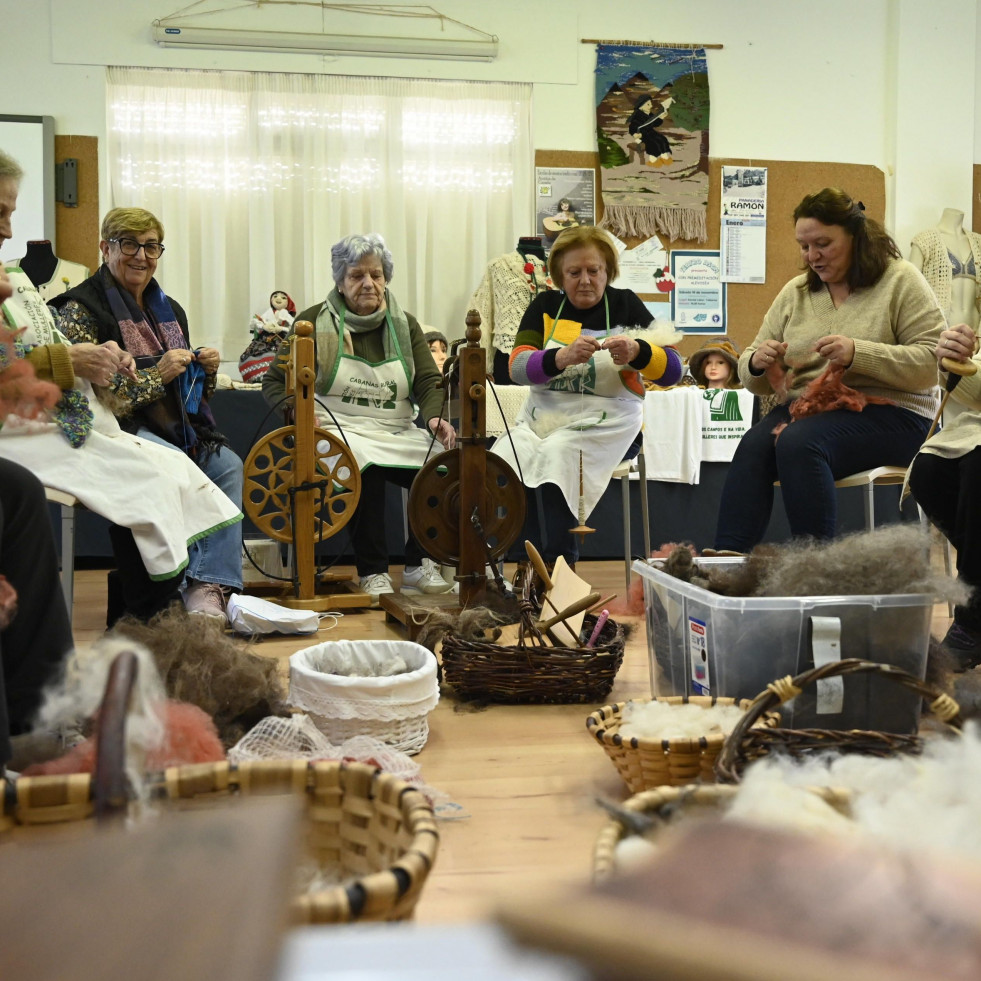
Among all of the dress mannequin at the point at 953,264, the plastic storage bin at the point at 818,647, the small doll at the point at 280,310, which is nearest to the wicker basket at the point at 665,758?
Result: the plastic storage bin at the point at 818,647

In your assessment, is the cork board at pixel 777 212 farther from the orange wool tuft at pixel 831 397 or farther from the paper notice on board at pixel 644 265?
the orange wool tuft at pixel 831 397

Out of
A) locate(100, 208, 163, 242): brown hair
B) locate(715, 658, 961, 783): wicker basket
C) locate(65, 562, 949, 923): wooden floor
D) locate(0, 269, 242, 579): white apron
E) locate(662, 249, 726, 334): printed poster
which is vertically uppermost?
locate(662, 249, 726, 334): printed poster

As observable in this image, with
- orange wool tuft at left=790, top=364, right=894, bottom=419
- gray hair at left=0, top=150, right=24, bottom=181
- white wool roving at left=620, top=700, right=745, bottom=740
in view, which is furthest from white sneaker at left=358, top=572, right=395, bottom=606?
white wool roving at left=620, top=700, right=745, bottom=740

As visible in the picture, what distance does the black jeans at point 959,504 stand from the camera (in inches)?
88.7

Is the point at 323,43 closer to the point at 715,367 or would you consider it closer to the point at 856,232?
the point at 715,367

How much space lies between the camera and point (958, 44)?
6.92m

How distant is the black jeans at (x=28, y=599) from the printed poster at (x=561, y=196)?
5.36 metres

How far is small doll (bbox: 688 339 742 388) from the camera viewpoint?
5250 millimetres

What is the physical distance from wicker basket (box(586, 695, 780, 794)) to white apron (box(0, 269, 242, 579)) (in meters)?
1.39

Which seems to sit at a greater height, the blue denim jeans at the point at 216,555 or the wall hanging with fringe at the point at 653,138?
the wall hanging with fringe at the point at 653,138

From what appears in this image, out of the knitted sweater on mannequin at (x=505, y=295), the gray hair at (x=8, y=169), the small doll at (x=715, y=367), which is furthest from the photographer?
the knitted sweater on mannequin at (x=505, y=295)

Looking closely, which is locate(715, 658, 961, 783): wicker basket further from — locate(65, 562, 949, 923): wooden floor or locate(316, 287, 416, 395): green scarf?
locate(316, 287, 416, 395): green scarf

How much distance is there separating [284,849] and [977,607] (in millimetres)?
2193

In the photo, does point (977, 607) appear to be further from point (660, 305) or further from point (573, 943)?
point (660, 305)
